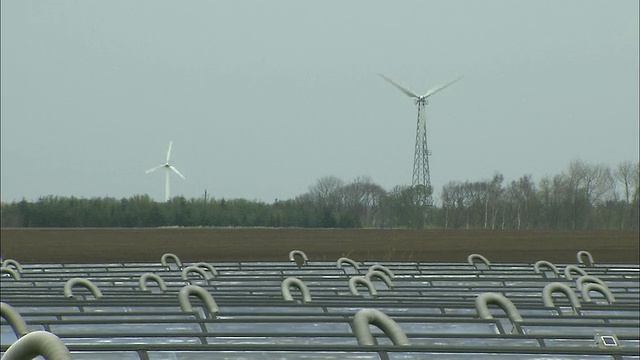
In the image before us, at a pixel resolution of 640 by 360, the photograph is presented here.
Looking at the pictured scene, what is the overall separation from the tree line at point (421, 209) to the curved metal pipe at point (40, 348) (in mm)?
39623

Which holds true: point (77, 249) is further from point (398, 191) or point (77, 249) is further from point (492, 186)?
point (492, 186)

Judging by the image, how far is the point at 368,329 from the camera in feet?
17.4

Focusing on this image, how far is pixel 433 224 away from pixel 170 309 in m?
37.8

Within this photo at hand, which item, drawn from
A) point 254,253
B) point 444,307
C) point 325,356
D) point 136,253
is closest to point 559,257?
point 254,253

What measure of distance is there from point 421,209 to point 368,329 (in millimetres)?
42299

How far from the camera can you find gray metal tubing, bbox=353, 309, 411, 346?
5.26 m

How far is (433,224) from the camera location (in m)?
45.9

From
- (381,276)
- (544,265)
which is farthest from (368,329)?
(544,265)

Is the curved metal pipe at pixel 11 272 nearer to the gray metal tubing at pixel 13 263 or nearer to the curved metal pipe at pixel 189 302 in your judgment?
the gray metal tubing at pixel 13 263

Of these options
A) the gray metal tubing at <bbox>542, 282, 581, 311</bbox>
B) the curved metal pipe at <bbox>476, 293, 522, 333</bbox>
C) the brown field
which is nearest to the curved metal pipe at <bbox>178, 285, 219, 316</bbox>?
the curved metal pipe at <bbox>476, 293, 522, 333</bbox>

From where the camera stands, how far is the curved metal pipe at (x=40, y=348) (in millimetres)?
2697

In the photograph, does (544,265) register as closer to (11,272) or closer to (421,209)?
(11,272)

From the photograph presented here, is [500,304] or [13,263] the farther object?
[13,263]

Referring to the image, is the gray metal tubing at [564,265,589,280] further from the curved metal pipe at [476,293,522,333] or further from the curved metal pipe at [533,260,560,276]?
the curved metal pipe at [476,293,522,333]
